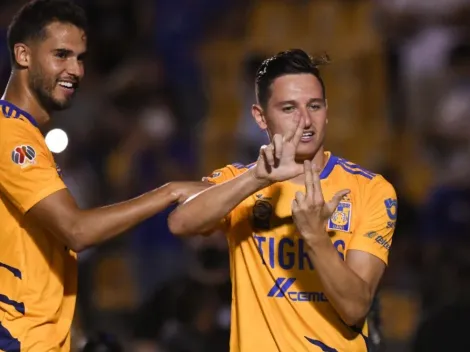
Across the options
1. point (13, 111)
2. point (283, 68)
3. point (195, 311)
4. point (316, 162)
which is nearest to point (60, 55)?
point (13, 111)

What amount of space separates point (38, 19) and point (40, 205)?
2.81ft

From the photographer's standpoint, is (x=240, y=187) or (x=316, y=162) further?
(x=316, y=162)

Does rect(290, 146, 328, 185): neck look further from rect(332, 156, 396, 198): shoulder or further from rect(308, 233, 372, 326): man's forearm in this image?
rect(308, 233, 372, 326): man's forearm

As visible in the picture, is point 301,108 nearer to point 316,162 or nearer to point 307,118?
point 307,118

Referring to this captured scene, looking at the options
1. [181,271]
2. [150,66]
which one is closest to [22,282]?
[181,271]

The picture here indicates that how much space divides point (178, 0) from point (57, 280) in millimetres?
4972

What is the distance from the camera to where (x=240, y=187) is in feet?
12.4

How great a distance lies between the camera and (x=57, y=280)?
4137 millimetres

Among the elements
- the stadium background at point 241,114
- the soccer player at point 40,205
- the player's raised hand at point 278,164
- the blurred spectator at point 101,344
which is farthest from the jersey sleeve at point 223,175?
the stadium background at point 241,114

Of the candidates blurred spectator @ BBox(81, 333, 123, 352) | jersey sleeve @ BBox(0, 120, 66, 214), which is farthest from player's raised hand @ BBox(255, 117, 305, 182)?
blurred spectator @ BBox(81, 333, 123, 352)

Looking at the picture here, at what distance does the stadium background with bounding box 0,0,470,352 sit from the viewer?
7570mm

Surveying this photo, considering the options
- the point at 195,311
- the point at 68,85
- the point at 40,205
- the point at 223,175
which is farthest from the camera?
the point at 195,311

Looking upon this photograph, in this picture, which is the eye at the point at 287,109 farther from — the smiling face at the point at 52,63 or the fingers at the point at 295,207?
the smiling face at the point at 52,63

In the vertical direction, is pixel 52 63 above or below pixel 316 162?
above
